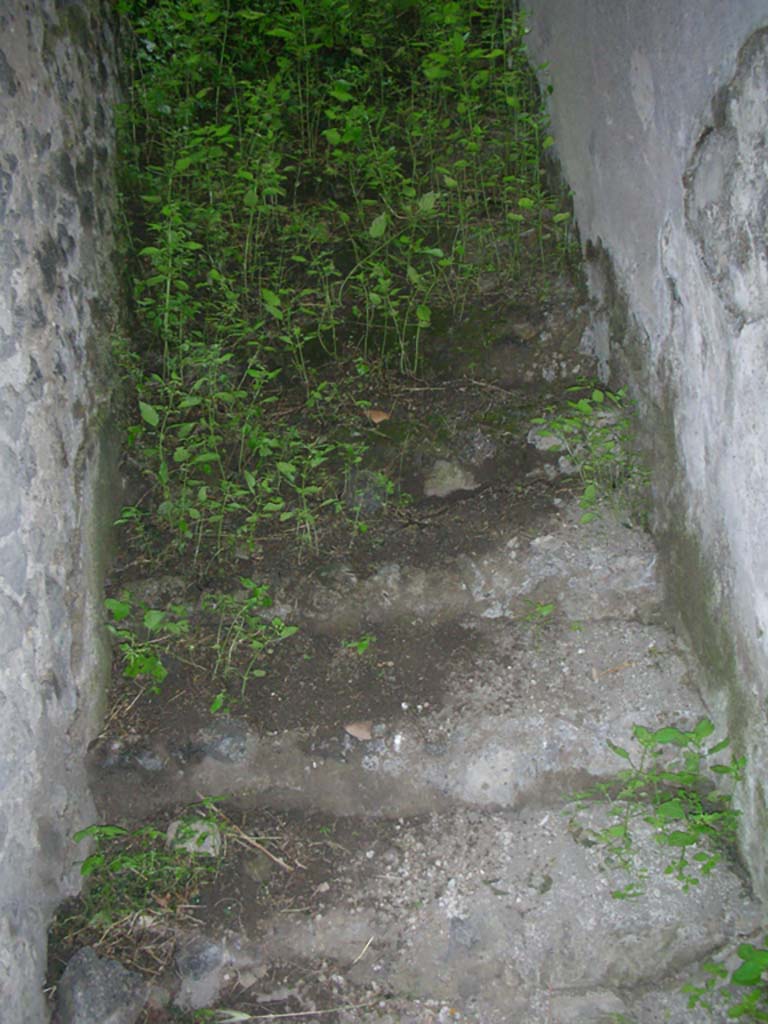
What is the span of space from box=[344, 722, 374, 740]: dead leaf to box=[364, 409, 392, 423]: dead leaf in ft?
3.50

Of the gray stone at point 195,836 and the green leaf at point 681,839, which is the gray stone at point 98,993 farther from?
the green leaf at point 681,839

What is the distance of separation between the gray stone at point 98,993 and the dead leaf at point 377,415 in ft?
5.72

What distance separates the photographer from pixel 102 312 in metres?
2.72

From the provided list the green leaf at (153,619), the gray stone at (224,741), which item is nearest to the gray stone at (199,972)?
the gray stone at (224,741)

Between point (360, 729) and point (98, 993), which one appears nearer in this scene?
point (98, 993)

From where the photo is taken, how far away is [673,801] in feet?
6.32

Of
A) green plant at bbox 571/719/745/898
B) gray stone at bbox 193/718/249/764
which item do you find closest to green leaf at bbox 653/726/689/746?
green plant at bbox 571/719/745/898

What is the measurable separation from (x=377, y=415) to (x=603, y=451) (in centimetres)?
78

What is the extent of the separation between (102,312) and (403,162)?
151 centimetres

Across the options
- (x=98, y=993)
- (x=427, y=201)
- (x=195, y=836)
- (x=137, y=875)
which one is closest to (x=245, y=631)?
(x=195, y=836)

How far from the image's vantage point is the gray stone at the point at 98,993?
73.9 inches

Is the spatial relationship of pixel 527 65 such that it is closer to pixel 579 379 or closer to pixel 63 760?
pixel 579 379

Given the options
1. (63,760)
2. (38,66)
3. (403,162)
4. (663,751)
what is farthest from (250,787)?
(403,162)

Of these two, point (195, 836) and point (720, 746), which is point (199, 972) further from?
point (720, 746)
